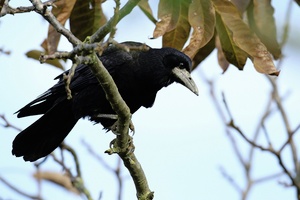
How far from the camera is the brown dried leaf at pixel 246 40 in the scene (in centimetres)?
353

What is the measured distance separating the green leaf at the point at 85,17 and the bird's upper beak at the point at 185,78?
32.9 inches

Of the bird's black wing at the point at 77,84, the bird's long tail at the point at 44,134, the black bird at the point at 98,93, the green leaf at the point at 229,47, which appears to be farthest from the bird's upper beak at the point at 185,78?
the bird's long tail at the point at 44,134

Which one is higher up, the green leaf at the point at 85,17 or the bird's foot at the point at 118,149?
the green leaf at the point at 85,17

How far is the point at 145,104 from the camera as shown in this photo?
498 centimetres

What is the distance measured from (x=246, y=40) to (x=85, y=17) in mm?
1155

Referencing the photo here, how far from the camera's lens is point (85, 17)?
4133mm

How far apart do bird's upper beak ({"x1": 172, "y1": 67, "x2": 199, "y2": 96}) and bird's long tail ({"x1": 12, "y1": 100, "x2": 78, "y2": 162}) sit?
2.84 ft

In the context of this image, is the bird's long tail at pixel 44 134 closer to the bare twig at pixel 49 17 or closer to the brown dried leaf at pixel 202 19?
the brown dried leaf at pixel 202 19

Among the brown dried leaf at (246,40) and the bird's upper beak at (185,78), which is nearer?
the brown dried leaf at (246,40)

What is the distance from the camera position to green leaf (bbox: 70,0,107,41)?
13.2 ft

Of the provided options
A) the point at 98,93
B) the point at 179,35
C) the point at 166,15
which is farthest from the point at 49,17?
the point at 98,93

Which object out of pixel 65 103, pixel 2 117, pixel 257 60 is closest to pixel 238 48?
pixel 257 60

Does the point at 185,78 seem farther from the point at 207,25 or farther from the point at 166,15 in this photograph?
the point at 166,15

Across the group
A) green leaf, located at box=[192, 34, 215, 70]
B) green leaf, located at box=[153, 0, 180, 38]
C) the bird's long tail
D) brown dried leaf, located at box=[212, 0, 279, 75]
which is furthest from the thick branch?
the bird's long tail
